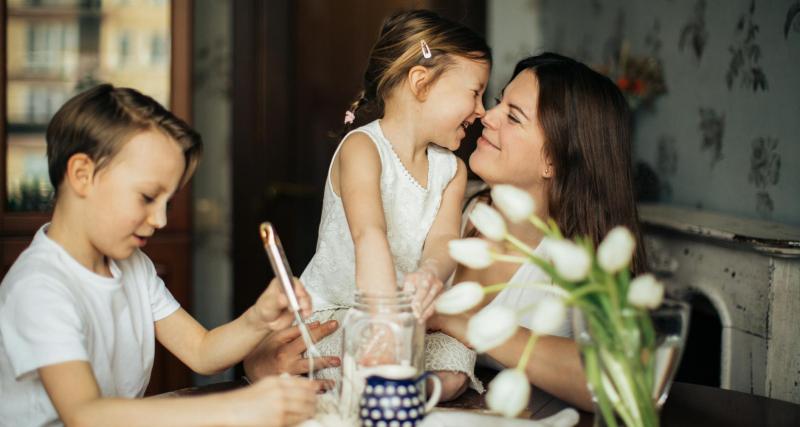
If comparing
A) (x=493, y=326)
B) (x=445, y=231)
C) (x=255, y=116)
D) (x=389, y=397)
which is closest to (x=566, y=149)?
(x=445, y=231)

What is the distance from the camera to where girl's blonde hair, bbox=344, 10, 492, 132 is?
1706mm

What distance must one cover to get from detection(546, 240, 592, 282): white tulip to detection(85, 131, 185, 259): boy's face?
57 cm

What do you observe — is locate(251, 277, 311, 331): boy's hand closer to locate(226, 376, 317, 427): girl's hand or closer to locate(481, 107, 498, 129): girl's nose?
locate(226, 376, 317, 427): girl's hand

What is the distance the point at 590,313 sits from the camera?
0.92 metres

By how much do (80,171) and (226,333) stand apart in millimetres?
345

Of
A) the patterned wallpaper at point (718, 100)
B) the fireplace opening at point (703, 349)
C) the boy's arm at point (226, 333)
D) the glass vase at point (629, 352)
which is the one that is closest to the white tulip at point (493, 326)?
the glass vase at point (629, 352)

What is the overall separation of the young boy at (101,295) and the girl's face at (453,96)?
578mm

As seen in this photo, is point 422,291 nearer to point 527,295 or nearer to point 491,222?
point 491,222

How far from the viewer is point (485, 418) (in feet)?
3.91

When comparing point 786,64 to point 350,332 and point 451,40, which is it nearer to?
point 451,40

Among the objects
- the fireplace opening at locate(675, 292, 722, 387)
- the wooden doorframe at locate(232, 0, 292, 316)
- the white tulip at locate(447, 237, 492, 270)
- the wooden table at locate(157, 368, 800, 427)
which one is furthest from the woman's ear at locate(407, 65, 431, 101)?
the wooden doorframe at locate(232, 0, 292, 316)

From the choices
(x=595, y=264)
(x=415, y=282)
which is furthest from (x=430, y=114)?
(x=595, y=264)

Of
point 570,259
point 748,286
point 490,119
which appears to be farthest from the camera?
point 748,286

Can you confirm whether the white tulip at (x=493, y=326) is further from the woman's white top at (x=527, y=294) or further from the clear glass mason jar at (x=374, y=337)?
the woman's white top at (x=527, y=294)
